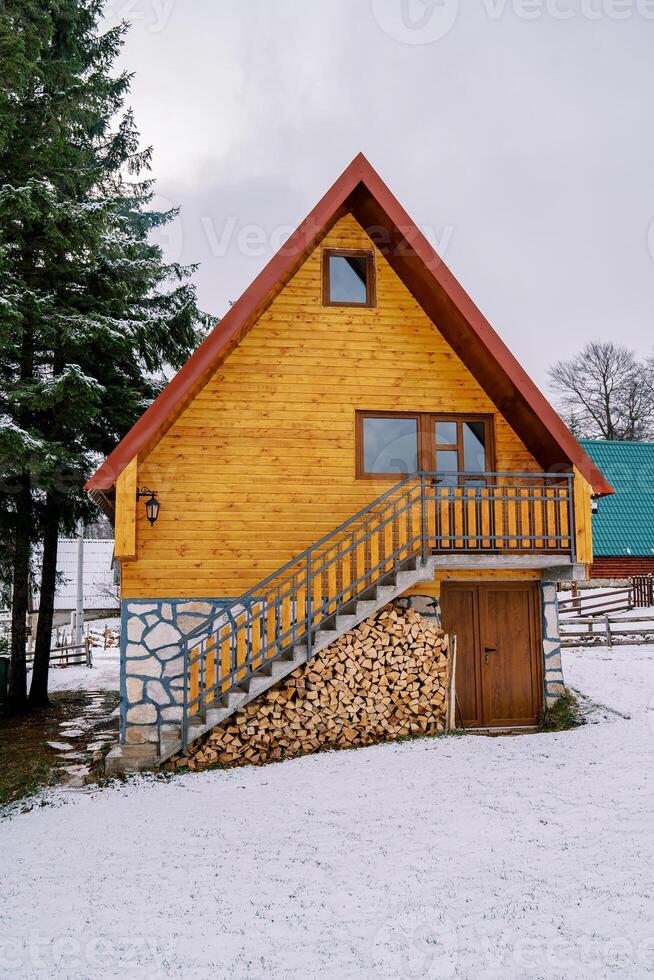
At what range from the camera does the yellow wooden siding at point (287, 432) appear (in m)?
10.1

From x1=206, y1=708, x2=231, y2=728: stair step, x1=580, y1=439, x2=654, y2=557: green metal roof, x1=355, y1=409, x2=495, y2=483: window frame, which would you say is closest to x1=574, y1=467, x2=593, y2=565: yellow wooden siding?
x1=355, y1=409, x2=495, y2=483: window frame

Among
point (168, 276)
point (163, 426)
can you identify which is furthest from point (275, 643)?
point (168, 276)

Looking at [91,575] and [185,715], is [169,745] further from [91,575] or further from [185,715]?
[91,575]

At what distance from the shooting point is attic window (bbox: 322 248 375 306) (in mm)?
10945

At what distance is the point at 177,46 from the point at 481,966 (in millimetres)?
16390

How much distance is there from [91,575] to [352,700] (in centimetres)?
2658

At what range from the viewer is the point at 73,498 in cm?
1539

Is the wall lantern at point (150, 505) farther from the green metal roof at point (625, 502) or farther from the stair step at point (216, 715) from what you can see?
the green metal roof at point (625, 502)

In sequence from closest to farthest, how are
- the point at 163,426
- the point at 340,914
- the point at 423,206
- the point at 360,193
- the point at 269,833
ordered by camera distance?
1. the point at 340,914
2. the point at 269,833
3. the point at 163,426
4. the point at 360,193
5. the point at 423,206

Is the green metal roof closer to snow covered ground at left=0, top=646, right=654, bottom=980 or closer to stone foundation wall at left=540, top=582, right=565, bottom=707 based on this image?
stone foundation wall at left=540, top=582, right=565, bottom=707

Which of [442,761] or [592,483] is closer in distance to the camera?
[442,761]

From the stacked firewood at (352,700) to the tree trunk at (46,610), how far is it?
282 inches

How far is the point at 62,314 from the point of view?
14.2 metres

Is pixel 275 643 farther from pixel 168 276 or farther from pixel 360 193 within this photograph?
pixel 168 276
